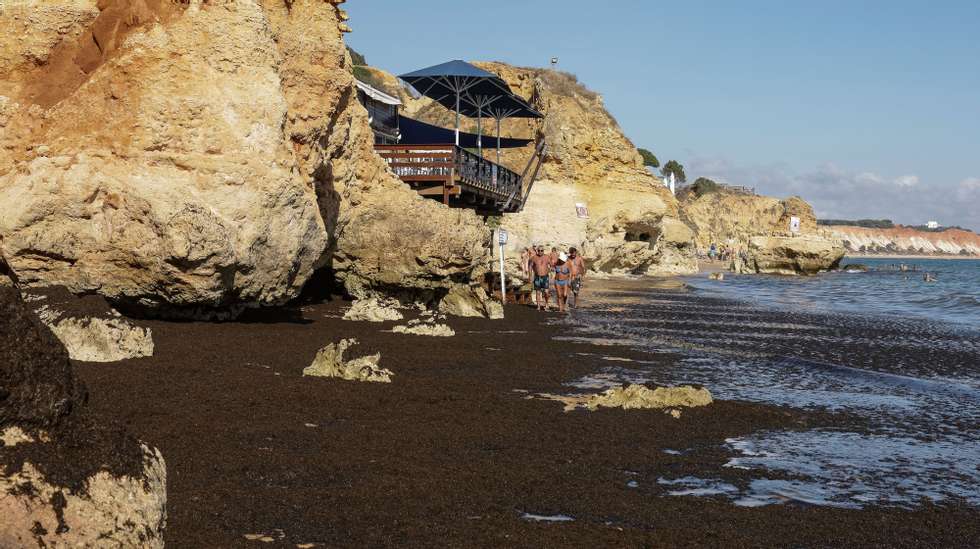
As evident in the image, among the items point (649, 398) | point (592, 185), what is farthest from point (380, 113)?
point (649, 398)

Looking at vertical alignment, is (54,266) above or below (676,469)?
above

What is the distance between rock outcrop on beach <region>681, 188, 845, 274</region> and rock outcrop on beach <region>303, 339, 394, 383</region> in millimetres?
53849

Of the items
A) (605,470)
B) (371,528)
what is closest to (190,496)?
(371,528)

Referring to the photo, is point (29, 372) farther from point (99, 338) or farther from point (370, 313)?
point (370, 313)

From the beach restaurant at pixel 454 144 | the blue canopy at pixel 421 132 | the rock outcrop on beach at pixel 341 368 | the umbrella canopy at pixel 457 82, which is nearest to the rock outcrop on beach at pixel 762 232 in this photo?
the beach restaurant at pixel 454 144

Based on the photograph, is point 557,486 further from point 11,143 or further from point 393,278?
point 393,278

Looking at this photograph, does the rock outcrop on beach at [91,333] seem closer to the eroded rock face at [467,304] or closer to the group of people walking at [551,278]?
the eroded rock face at [467,304]

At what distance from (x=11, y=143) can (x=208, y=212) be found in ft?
7.79

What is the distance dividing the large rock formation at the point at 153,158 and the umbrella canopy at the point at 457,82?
1580 cm

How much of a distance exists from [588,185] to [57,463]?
4214 centimetres

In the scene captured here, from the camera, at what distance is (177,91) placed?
33.7 ft

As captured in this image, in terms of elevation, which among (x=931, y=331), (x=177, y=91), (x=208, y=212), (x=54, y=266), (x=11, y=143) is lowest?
(x=931, y=331)

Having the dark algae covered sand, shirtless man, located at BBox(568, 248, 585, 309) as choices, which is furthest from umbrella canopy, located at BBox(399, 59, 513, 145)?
the dark algae covered sand

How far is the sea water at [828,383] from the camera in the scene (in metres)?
5.82
